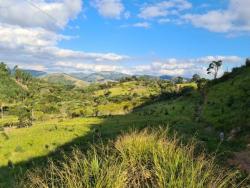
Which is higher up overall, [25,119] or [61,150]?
[61,150]

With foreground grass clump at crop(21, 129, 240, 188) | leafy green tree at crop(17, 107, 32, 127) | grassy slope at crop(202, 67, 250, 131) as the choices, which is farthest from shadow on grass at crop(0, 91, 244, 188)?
leafy green tree at crop(17, 107, 32, 127)

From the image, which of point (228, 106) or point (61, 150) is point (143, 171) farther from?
point (228, 106)

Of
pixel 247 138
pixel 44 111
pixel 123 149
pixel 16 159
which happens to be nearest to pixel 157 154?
pixel 123 149

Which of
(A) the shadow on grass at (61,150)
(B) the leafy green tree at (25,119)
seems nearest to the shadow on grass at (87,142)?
(A) the shadow on grass at (61,150)

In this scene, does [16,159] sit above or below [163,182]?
below

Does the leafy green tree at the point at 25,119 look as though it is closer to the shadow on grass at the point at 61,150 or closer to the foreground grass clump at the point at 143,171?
the shadow on grass at the point at 61,150

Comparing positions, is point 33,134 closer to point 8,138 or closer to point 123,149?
point 8,138

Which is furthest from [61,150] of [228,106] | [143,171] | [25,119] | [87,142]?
[25,119]

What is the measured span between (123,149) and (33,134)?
146 ft

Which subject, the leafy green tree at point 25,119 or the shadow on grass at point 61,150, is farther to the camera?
the leafy green tree at point 25,119

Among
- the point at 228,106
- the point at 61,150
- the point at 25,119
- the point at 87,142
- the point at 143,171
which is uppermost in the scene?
the point at 143,171

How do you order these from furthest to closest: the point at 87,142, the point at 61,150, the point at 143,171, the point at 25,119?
the point at 25,119, the point at 87,142, the point at 61,150, the point at 143,171

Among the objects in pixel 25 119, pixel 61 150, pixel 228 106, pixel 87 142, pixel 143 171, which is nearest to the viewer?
pixel 143 171

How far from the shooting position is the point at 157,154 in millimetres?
10781
